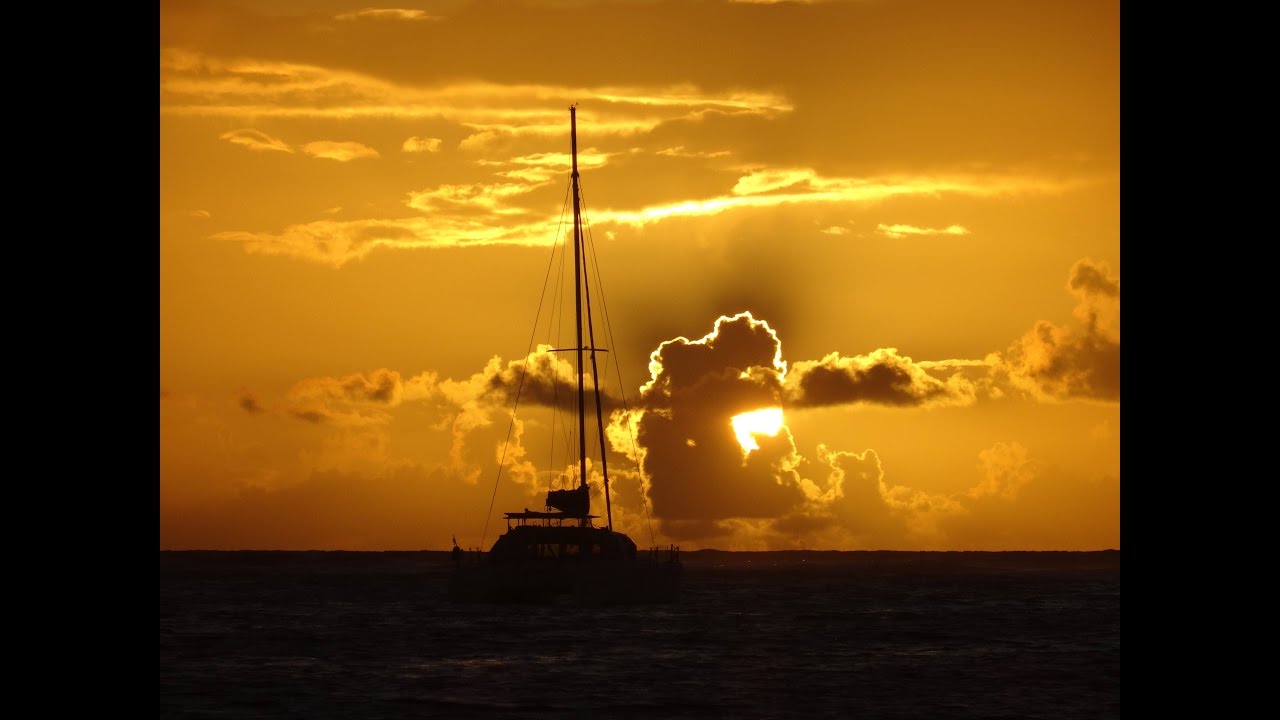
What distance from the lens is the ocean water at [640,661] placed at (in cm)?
4572

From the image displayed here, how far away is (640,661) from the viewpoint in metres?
59.2

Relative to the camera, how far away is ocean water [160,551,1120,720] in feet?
150
